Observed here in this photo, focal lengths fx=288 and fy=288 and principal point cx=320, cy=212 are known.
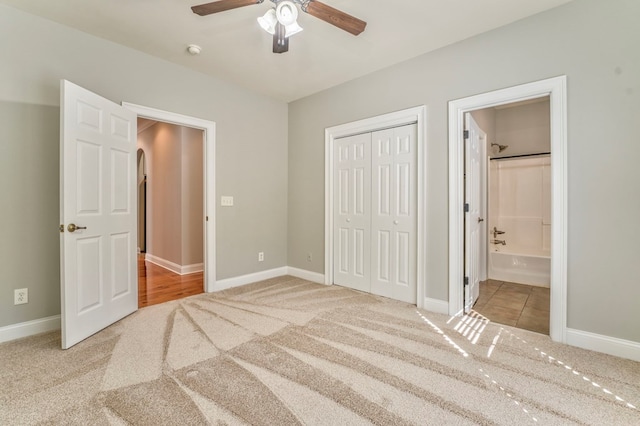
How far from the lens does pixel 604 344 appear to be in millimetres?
2102

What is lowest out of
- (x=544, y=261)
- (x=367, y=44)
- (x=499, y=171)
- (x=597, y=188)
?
(x=544, y=261)

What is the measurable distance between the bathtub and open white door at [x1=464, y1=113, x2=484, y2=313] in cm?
135

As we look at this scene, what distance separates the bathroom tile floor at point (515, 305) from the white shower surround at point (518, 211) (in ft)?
1.41

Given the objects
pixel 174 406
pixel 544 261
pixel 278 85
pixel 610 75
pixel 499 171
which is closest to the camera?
pixel 174 406

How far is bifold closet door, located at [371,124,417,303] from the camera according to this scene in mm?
3145

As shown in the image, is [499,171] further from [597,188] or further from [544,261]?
[597,188]

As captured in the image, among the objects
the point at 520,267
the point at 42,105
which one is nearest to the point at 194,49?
the point at 42,105

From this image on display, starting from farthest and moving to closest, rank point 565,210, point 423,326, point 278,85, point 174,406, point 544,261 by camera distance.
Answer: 1. point 544,261
2. point 278,85
3. point 423,326
4. point 565,210
5. point 174,406

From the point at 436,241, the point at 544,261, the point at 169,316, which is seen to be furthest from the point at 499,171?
the point at 169,316

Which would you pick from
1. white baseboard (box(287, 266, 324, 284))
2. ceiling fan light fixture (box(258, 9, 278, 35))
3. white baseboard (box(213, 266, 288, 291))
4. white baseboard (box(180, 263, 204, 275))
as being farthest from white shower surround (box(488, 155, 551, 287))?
white baseboard (box(180, 263, 204, 275))

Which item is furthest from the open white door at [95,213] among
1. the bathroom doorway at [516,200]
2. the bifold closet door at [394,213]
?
the bathroom doorway at [516,200]

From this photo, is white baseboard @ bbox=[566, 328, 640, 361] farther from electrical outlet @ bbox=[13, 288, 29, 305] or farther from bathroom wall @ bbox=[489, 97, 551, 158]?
electrical outlet @ bbox=[13, 288, 29, 305]

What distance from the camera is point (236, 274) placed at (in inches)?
151

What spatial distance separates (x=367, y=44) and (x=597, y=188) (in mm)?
2248
